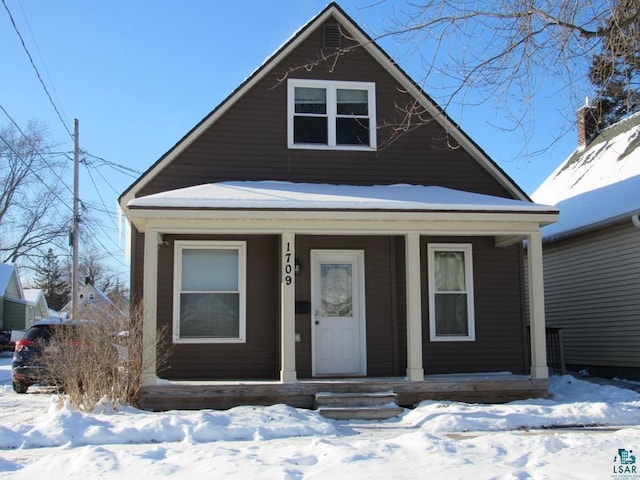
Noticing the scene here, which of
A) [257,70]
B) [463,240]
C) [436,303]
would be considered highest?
[257,70]

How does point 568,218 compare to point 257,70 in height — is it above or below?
below

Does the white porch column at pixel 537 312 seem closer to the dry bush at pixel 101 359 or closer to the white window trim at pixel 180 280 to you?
the white window trim at pixel 180 280

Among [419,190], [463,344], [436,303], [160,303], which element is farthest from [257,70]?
[463,344]

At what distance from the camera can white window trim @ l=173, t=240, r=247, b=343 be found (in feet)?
36.6

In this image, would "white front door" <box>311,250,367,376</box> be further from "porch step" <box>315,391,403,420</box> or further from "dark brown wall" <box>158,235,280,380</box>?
"porch step" <box>315,391,403,420</box>

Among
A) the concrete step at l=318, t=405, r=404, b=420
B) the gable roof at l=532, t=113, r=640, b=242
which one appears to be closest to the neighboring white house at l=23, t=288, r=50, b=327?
the gable roof at l=532, t=113, r=640, b=242

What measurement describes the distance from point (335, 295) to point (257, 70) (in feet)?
13.7

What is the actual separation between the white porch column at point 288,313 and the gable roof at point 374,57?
Result: 288 centimetres

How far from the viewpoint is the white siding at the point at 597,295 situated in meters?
13.0

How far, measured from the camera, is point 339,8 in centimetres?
1230

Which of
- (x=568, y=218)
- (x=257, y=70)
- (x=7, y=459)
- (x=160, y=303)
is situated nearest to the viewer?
(x=7, y=459)

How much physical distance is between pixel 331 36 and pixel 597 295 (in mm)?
7596

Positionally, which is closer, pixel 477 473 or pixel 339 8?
pixel 477 473

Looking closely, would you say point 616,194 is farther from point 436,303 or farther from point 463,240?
point 436,303
